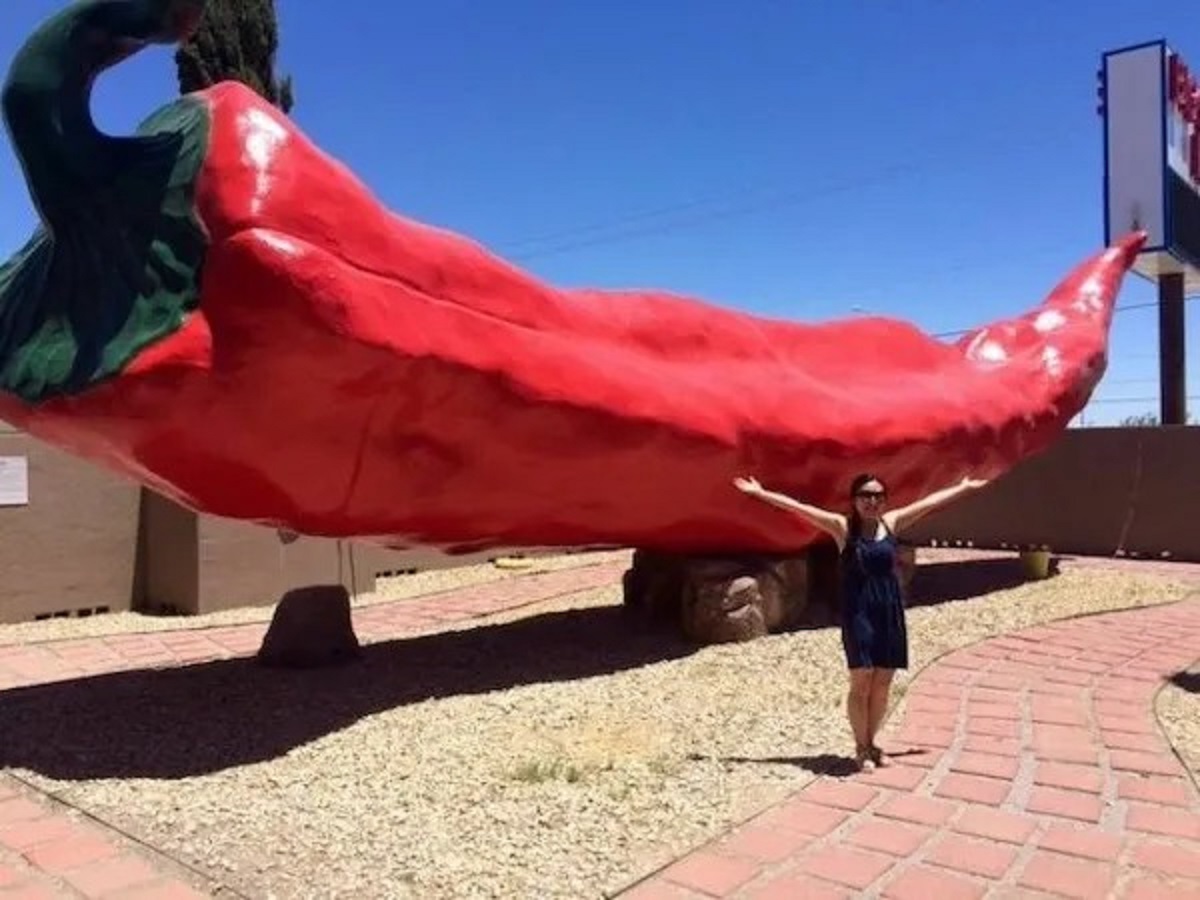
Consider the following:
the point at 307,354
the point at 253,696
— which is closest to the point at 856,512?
the point at 307,354

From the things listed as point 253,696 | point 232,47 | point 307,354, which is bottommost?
point 253,696

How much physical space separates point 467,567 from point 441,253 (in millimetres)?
7201

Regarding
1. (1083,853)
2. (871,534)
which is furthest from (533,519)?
(1083,853)

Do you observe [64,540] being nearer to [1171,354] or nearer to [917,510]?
[917,510]

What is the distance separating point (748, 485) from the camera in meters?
5.72

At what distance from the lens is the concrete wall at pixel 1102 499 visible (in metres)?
→ 11.1

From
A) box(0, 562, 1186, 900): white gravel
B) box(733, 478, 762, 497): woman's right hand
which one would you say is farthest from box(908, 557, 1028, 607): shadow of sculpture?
box(733, 478, 762, 497): woman's right hand

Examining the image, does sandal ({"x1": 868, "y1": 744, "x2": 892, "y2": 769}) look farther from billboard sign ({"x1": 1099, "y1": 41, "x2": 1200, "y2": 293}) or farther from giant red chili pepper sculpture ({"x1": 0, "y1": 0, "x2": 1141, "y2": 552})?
billboard sign ({"x1": 1099, "y1": 41, "x2": 1200, "y2": 293})

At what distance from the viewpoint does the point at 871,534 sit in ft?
14.8

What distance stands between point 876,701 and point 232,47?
1278 cm

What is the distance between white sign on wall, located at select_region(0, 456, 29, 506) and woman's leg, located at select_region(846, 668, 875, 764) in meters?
7.47

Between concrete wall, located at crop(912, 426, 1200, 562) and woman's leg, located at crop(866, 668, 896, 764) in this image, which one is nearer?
woman's leg, located at crop(866, 668, 896, 764)

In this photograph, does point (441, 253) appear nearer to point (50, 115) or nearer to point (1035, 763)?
point (50, 115)

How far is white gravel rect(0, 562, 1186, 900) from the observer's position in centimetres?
353
